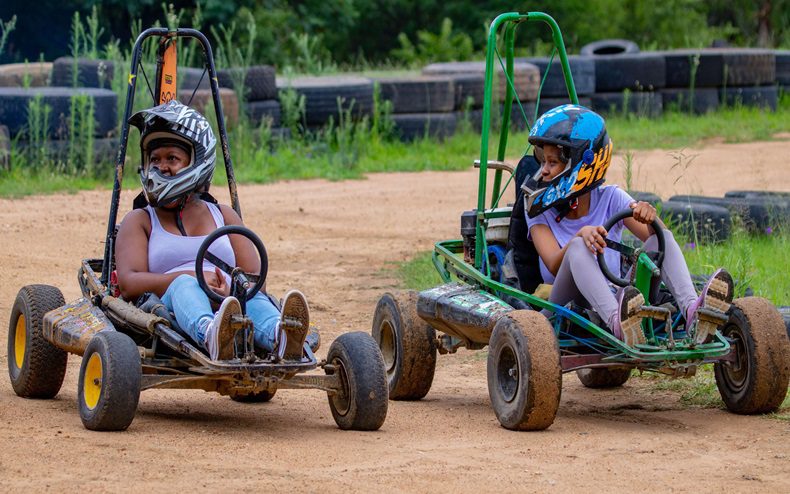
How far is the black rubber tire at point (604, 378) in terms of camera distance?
22.8 ft

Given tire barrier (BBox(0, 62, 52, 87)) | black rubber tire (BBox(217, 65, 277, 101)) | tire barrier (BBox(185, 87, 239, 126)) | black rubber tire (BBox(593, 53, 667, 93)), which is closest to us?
tire barrier (BBox(185, 87, 239, 126))

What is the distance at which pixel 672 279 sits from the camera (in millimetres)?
5969

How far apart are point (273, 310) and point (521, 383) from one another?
1072 mm

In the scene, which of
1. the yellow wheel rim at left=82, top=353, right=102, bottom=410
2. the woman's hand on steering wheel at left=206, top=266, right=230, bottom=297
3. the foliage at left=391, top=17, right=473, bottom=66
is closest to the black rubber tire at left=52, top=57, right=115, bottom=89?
the woman's hand on steering wheel at left=206, top=266, right=230, bottom=297

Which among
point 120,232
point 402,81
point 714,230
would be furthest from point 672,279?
point 402,81

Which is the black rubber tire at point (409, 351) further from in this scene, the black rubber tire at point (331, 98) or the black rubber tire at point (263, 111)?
the black rubber tire at point (331, 98)

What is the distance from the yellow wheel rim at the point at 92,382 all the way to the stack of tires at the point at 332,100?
1029cm

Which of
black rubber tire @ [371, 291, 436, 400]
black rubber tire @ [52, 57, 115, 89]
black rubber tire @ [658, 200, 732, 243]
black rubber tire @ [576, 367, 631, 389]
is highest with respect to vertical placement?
black rubber tire @ [52, 57, 115, 89]

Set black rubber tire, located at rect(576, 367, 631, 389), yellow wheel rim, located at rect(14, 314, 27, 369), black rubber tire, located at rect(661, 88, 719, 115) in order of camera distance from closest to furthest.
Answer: yellow wheel rim, located at rect(14, 314, 27, 369), black rubber tire, located at rect(576, 367, 631, 389), black rubber tire, located at rect(661, 88, 719, 115)

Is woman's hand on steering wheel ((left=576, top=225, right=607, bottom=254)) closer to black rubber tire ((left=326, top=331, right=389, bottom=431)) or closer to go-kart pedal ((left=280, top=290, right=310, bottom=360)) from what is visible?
black rubber tire ((left=326, top=331, right=389, bottom=431))

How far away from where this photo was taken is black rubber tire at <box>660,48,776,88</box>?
1841 cm

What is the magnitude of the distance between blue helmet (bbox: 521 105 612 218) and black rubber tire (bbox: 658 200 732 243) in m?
3.79

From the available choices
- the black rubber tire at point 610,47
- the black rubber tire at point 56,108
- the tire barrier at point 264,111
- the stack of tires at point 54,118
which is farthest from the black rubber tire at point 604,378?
the black rubber tire at point 610,47

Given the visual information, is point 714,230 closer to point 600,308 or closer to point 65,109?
point 600,308
